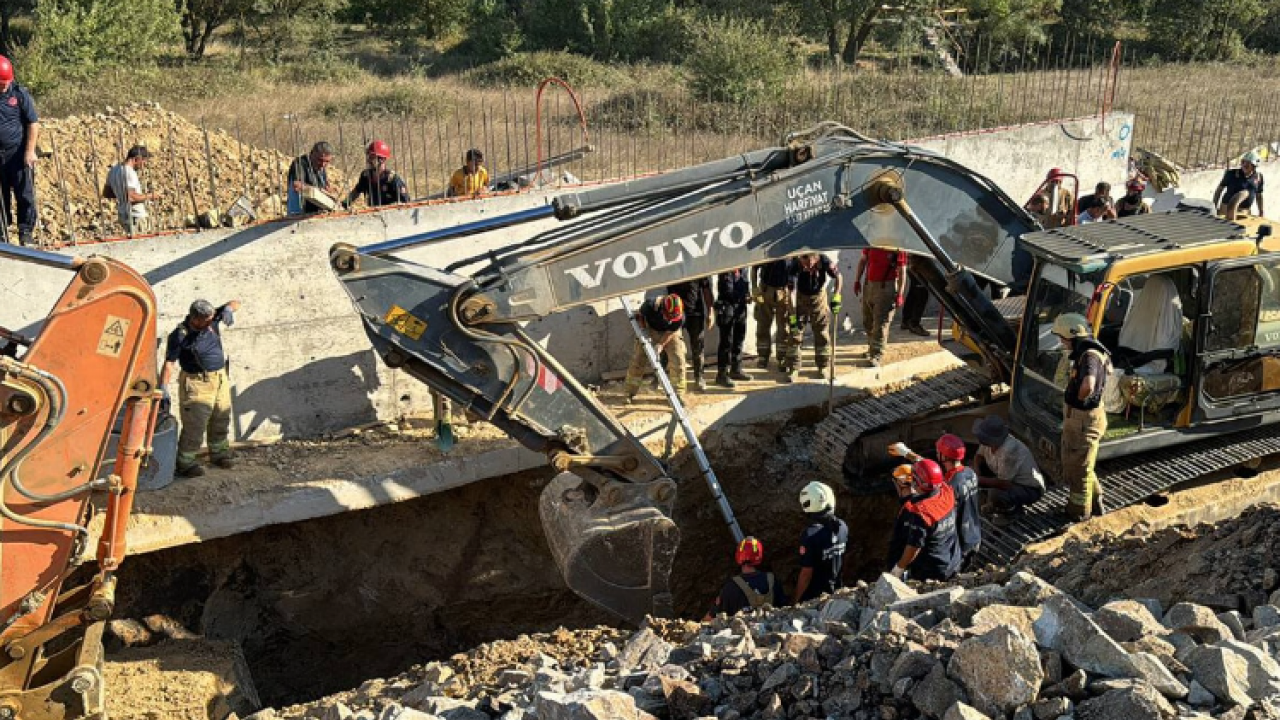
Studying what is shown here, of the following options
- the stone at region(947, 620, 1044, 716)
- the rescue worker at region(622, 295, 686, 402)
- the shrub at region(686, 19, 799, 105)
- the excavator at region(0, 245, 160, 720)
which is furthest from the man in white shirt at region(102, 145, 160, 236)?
the shrub at region(686, 19, 799, 105)

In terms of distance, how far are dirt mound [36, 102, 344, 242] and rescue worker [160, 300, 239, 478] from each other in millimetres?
→ 2708

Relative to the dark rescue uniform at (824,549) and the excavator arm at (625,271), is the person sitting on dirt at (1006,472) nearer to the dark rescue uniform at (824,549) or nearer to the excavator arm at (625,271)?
the excavator arm at (625,271)

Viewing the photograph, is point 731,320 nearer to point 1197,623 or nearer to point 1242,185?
point 1197,623

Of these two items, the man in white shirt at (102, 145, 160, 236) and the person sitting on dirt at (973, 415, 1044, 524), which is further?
the man in white shirt at (102, 145, 160, 236)

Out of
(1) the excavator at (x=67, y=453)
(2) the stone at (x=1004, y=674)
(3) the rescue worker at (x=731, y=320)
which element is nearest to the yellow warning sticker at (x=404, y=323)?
(1) the excavator at (x=67, y=453)

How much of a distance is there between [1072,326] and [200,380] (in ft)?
20.9

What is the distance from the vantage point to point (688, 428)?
10516 millimetres

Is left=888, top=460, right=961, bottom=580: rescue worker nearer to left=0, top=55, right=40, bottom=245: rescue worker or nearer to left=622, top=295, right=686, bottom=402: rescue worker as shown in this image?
left=622, top=295, right=686, bottom=402: rescue worker

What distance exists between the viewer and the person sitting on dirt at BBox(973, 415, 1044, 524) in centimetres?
946

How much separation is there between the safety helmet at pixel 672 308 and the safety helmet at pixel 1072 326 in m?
3.35

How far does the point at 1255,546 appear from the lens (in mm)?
7199

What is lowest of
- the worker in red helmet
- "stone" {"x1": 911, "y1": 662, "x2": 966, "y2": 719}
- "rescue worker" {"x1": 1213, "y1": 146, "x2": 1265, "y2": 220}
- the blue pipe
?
"stone" {"x1": 911, "y1": 662, "x2": 966, "y2": 719}

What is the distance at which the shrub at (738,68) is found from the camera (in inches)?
744

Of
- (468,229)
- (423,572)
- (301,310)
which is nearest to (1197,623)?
(468,229)
